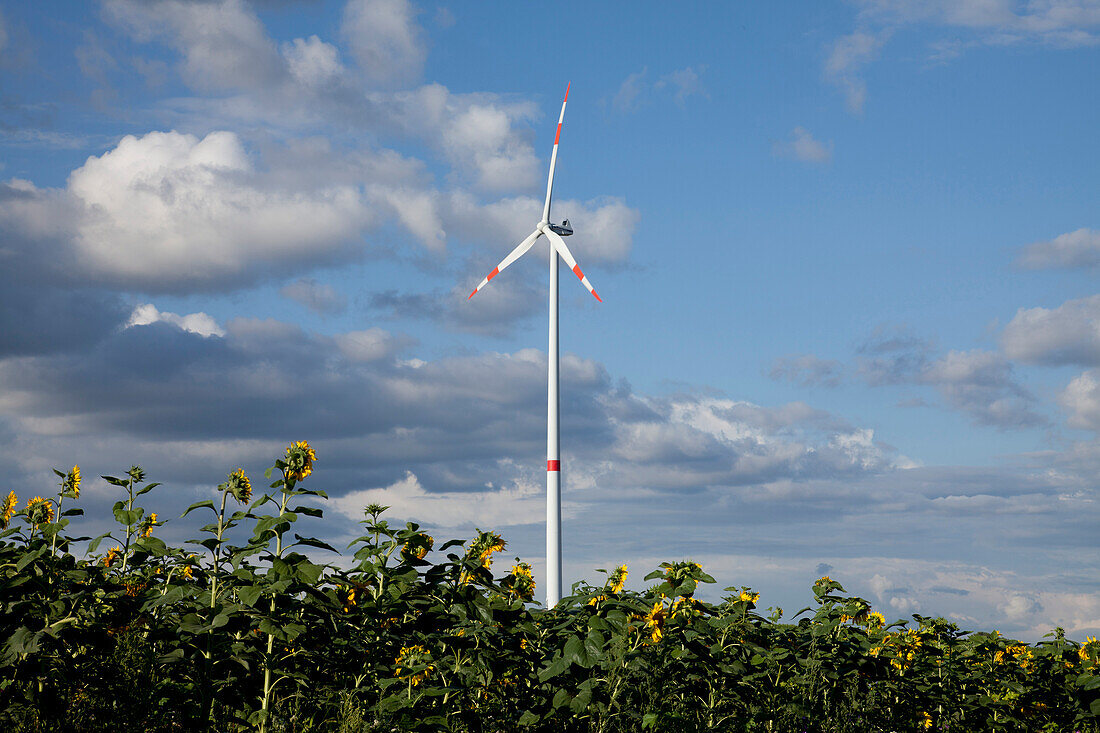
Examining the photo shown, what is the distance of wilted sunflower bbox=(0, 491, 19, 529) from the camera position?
7367mm

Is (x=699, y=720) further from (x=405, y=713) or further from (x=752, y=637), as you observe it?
(x=405, y=713)

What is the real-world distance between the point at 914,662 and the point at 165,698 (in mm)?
9195

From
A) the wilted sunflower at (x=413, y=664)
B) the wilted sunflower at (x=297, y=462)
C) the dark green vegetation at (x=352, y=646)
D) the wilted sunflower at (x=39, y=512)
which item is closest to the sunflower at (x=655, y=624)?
the dark green vegetation at (x=352, y=646)

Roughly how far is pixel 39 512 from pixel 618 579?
5.04m

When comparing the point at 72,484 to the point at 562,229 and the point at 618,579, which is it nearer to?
the point at 618,579

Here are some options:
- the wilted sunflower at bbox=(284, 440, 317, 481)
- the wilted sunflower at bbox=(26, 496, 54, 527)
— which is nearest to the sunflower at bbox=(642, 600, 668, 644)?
the wilted sunflower at bbox=(284, 440, 317, 481)

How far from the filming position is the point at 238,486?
6.71 meters

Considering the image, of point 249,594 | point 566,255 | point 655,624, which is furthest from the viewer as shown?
point 566,255

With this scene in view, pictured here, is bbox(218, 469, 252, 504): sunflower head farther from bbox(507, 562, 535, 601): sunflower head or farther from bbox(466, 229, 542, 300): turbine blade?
bbox(466, 229, 542, 300): turbine blade

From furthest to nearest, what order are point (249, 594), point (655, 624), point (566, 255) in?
point (566, 255), point (655, 624), point (249, 594)

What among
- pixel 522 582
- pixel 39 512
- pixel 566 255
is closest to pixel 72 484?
pixel 39 512

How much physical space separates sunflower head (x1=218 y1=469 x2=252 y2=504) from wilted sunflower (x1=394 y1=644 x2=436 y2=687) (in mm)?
1707

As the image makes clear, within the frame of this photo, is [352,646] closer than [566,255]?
Yes

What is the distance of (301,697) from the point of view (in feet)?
21.1
